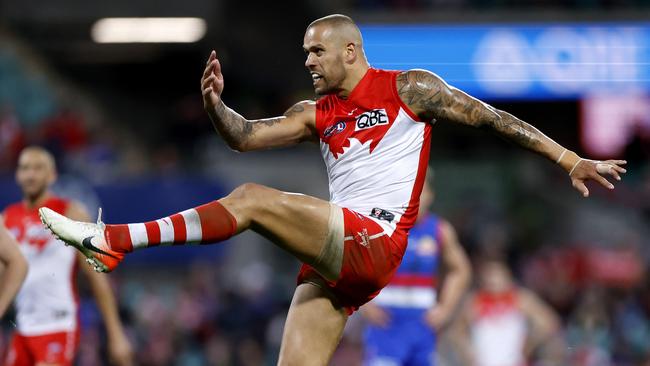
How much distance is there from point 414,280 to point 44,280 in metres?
3.31

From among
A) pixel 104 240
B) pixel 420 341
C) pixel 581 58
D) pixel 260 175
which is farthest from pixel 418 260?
pixel 260 175

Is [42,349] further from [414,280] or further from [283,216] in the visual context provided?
[414,280]

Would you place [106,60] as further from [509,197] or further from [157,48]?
[509,197]

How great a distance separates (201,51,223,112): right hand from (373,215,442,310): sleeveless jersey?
405 centimetres

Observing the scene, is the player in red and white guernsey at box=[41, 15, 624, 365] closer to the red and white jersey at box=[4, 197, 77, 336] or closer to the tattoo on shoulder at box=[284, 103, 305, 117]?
the tattoo on shoulder at box=[284, 103, 305, 117]

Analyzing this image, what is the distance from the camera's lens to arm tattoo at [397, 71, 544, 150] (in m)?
6.38

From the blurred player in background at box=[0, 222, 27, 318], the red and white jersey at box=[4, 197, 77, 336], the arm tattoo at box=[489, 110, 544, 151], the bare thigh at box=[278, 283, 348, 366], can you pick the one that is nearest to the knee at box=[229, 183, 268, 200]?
the bare thigh at box=[278, 283, 348, 366]

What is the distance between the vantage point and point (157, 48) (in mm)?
22156

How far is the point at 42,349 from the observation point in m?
8.18

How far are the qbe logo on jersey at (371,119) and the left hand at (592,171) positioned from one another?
3.60 ft

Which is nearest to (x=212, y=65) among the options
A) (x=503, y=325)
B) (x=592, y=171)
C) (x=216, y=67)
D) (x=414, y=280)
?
(x=216, y=67)

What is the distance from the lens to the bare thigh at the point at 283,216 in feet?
19.0

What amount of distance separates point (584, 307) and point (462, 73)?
3.48 meters

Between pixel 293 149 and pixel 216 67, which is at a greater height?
pixel 216 67
